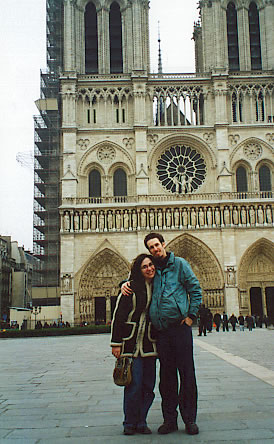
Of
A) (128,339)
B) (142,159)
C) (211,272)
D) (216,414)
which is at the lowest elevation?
(216,414)

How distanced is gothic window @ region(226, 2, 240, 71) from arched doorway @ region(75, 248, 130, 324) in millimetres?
15572

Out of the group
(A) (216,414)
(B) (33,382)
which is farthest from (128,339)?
(B) (33,382)

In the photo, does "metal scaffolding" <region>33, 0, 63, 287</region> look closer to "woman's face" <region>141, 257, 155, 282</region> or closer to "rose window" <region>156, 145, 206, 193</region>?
"rose window" <region>156, 145, 206, 193</region>

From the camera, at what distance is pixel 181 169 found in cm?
3231

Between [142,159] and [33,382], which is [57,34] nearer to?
[142,159]

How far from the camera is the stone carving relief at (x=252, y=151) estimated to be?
32.1 m

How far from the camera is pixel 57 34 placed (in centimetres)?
3822

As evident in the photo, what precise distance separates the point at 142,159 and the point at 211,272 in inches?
318

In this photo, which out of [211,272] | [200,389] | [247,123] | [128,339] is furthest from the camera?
[247,123]

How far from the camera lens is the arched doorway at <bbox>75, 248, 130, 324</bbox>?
29.9 metres

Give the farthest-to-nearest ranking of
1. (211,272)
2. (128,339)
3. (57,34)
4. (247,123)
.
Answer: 1. (57,34)
2. (247,123)
3. (211,272)
4. (128,339)

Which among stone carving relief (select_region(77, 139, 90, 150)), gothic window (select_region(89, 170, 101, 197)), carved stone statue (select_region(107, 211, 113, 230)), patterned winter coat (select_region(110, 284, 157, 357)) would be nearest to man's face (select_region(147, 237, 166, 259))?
patterned winter coat (select_region(110, 284, 157, 357))

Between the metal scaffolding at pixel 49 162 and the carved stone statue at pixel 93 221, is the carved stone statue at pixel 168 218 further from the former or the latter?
the metal scaffolding at pixel 49 162

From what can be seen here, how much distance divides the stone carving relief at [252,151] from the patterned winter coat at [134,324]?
2867 centimetres
